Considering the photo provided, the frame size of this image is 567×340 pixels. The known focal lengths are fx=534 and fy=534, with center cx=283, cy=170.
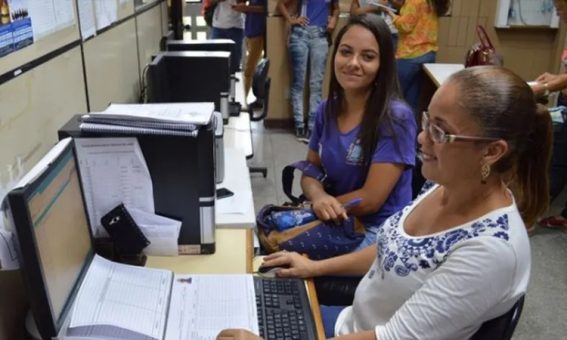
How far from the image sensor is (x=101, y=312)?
1039 millimetres

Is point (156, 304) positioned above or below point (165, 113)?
below

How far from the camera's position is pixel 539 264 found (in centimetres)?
290

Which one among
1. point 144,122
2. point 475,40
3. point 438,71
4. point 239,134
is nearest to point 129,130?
point 144,122

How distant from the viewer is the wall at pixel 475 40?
15.1 feet

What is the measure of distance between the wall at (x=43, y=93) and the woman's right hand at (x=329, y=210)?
2.63 feet

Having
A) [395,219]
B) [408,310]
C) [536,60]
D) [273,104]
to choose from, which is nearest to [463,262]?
[408,310]

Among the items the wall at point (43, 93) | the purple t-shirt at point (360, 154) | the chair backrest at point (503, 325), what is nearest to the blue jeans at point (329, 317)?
the purple t-shirt at point (360, 154)

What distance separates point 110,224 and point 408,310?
2.44 ft

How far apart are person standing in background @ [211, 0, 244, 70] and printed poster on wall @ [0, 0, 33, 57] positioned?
3.30 m

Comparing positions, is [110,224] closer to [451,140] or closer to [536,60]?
[451,140]

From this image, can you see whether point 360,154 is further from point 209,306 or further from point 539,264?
point 539,264

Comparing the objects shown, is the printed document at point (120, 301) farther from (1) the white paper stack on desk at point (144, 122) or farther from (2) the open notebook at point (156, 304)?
(1) the white paper stack on desk at point (144, 122)

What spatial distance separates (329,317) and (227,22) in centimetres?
356

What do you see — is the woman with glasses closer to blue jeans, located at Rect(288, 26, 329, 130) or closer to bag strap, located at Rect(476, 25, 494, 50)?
bag strap, located at Rect(476, 25, 494, 50)
